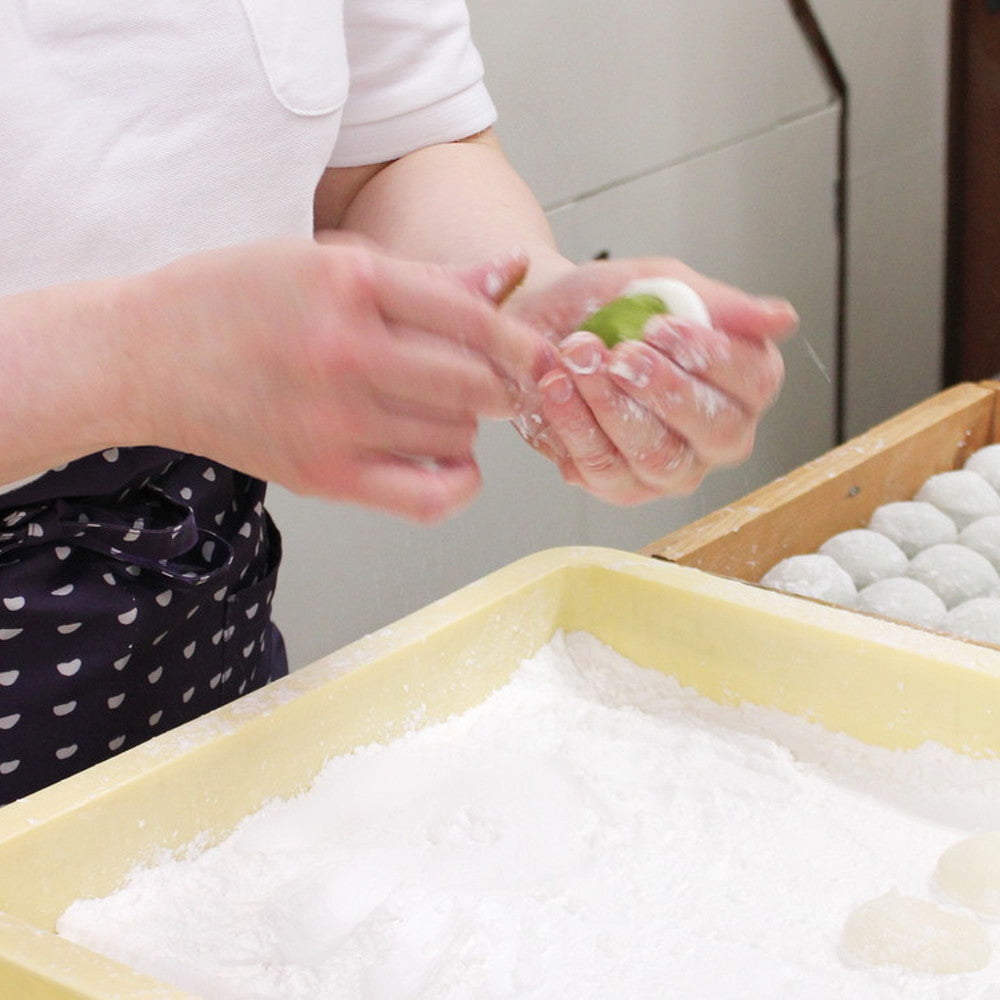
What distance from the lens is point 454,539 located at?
6.21 feet

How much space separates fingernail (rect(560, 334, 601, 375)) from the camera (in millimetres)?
689

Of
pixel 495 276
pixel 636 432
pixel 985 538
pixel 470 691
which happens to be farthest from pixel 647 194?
pixel 495 276

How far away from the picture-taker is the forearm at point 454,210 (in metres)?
0.85

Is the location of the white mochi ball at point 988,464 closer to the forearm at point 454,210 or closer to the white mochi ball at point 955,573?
the white mochi ball at point 955,573

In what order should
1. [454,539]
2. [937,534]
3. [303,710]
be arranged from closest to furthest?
[303,710], [937,534], [454,539]

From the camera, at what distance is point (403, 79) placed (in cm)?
92

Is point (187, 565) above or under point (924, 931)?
above

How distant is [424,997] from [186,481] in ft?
1.07

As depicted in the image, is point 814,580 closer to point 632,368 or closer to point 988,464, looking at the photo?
point 988,464

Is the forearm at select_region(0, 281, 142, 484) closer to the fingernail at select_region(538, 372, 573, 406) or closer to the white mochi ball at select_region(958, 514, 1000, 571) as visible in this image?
the fingernail at select_region(538, 372, 573, 406)

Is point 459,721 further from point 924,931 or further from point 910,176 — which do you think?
point 910,176

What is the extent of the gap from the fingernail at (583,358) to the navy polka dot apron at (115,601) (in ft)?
0.80

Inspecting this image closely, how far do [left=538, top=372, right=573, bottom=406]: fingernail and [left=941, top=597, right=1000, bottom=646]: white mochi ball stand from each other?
2.00 ft

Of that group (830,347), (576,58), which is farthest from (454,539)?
(830,347)
